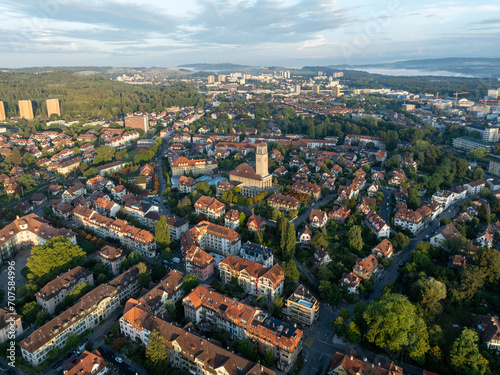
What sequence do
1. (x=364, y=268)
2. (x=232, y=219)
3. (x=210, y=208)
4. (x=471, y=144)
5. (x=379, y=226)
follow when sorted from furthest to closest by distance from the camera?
1. (x=471, y=144)
2. (x=210, y=208)
3. (x=232, y=219)
4. (x=379, y=226)
5. (x=364, y=268)

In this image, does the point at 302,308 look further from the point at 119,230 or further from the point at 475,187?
the point at 475,187

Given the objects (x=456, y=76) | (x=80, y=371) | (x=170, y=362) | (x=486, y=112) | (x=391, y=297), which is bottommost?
(x=170, y=362)

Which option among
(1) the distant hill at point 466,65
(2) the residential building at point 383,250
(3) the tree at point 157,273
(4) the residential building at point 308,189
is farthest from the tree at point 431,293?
(1) the distant hill at point 466,65

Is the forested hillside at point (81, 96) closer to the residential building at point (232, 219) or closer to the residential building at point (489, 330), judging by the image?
the residential building at point (232, 219)

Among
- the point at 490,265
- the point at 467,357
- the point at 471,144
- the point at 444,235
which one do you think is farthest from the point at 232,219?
the point at 471,144

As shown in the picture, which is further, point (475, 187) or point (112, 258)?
point (475, 187)

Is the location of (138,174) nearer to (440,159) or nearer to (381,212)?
(381,212)

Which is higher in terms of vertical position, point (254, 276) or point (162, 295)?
point (254, 276)

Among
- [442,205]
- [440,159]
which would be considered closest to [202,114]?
[440,159]

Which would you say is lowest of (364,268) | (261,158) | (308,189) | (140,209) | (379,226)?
(364,268)
